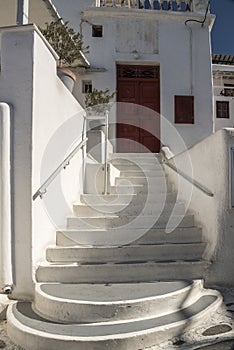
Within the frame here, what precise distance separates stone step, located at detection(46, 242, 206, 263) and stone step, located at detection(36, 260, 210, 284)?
16cm

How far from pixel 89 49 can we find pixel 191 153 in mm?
5461

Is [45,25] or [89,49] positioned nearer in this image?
[45,25]

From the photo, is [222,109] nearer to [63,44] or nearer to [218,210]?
[63,44]

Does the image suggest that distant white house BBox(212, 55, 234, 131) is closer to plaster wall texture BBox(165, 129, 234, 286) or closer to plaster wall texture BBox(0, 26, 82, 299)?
plaster wall texture BBox(165, 129, 234, 286)

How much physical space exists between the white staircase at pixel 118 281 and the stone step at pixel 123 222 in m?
0.01

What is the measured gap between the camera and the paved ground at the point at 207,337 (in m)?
2.54

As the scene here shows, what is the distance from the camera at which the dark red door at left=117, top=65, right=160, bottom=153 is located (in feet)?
29.6

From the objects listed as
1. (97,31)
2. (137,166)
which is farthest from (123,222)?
(97,31)

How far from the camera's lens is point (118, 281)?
3.50m

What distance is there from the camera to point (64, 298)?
9.70ft

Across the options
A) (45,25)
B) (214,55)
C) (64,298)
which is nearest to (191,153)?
(64,298)

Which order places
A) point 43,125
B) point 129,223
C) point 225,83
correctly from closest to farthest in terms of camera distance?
point 43,125 < point 129,223 < point 225,83

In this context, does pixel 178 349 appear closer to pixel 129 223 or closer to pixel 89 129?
pixel 129 223

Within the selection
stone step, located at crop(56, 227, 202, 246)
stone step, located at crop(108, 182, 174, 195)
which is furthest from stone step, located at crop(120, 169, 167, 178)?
stone step, located at crop(56, 227, 202, 246)
